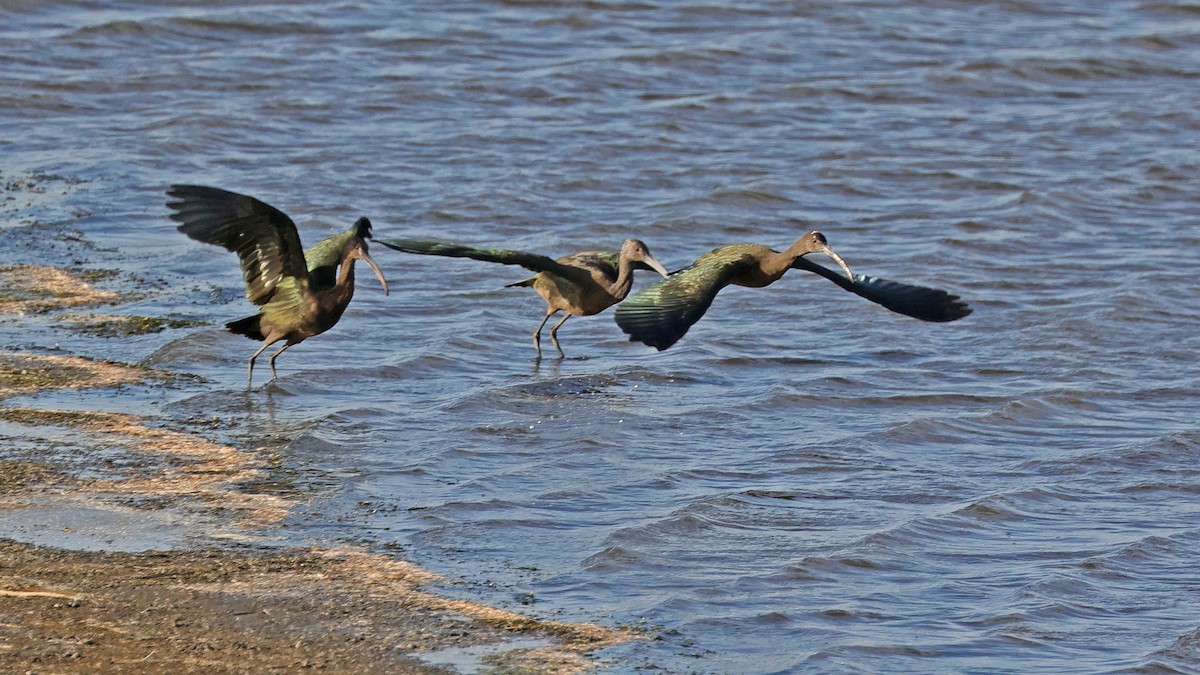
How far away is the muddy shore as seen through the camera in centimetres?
574

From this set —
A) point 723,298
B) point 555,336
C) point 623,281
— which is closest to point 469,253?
point 623,281

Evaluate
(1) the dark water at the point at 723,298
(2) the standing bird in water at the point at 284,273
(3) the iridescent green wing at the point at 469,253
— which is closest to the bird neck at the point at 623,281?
(1) the dark water at the point at 723,298

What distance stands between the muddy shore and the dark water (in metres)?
0.24

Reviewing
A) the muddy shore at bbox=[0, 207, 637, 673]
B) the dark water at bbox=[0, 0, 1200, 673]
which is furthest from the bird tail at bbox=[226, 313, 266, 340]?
the muddy shore at bbox=[0, 207, 637, 673]

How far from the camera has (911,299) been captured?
29.9 feet

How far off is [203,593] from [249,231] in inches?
125

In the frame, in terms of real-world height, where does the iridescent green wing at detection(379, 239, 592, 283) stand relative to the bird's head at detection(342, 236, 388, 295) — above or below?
above

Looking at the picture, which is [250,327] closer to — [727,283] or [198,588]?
[727,283]

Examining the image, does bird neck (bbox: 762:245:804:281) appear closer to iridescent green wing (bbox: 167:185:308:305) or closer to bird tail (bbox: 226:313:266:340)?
iridescent green wing (bbox: 167:185:308:305)

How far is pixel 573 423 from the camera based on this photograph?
30.2ft

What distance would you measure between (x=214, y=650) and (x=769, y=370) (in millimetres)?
5205

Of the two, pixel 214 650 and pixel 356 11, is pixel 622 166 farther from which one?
pixel 214 650

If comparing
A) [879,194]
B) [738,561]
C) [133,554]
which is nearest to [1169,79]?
[879,194]

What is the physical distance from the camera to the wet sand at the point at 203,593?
226 inches
